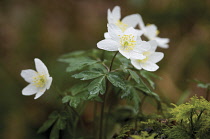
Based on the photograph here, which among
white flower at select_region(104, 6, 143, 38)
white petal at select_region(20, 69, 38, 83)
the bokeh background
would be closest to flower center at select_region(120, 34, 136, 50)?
white flower at select_region(104, 6, 143, 38)

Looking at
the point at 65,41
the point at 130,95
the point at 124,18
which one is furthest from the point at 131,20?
the point at 65,41

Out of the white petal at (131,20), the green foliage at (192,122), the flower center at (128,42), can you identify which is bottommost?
the green foliage at (192,122)

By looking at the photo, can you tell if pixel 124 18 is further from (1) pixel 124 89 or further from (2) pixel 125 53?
(1) pixel 124 89

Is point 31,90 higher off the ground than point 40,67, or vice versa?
point 40,67

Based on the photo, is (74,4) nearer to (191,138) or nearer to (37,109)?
(37,109)

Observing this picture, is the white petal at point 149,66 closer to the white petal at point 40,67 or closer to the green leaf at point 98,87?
the green leaf at point 98,87

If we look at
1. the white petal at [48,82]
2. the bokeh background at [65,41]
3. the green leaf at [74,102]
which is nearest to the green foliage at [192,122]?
the green leaf at [74,102]
